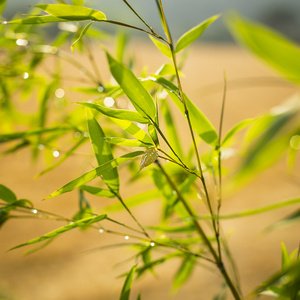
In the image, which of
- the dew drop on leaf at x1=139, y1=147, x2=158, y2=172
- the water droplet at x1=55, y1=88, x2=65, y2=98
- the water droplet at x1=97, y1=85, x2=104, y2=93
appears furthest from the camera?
the water droplet at x1=55, y1=88, x2=65, y2=98

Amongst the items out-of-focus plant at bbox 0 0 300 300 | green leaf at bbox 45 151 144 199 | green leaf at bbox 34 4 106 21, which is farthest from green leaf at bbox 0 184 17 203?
green leaf at bbox 34 4 106 21

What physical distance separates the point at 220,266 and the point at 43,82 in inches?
19.6

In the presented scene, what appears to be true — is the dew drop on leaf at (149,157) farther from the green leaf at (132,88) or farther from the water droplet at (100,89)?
the water droplet at (100,89)

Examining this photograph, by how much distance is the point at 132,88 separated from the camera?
14.3 inches

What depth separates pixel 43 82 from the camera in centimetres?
74

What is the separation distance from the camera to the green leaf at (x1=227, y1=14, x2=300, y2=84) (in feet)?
0.71

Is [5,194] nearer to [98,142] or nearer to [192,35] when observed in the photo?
[98,142]

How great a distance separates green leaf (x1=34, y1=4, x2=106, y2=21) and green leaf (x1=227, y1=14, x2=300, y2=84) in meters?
0.17

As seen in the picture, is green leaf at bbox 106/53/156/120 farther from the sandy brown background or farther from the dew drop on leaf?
the sandy brown background

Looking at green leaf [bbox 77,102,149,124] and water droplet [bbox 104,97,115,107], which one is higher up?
green leaf [bbox 77,102,149,124]

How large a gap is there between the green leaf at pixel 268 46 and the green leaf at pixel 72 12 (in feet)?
0.55

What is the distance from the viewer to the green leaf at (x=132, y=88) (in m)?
0.36

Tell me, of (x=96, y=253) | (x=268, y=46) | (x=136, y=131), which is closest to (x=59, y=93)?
(x=136, y=131)

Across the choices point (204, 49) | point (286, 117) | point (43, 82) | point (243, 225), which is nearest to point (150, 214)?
point (243, 225)
